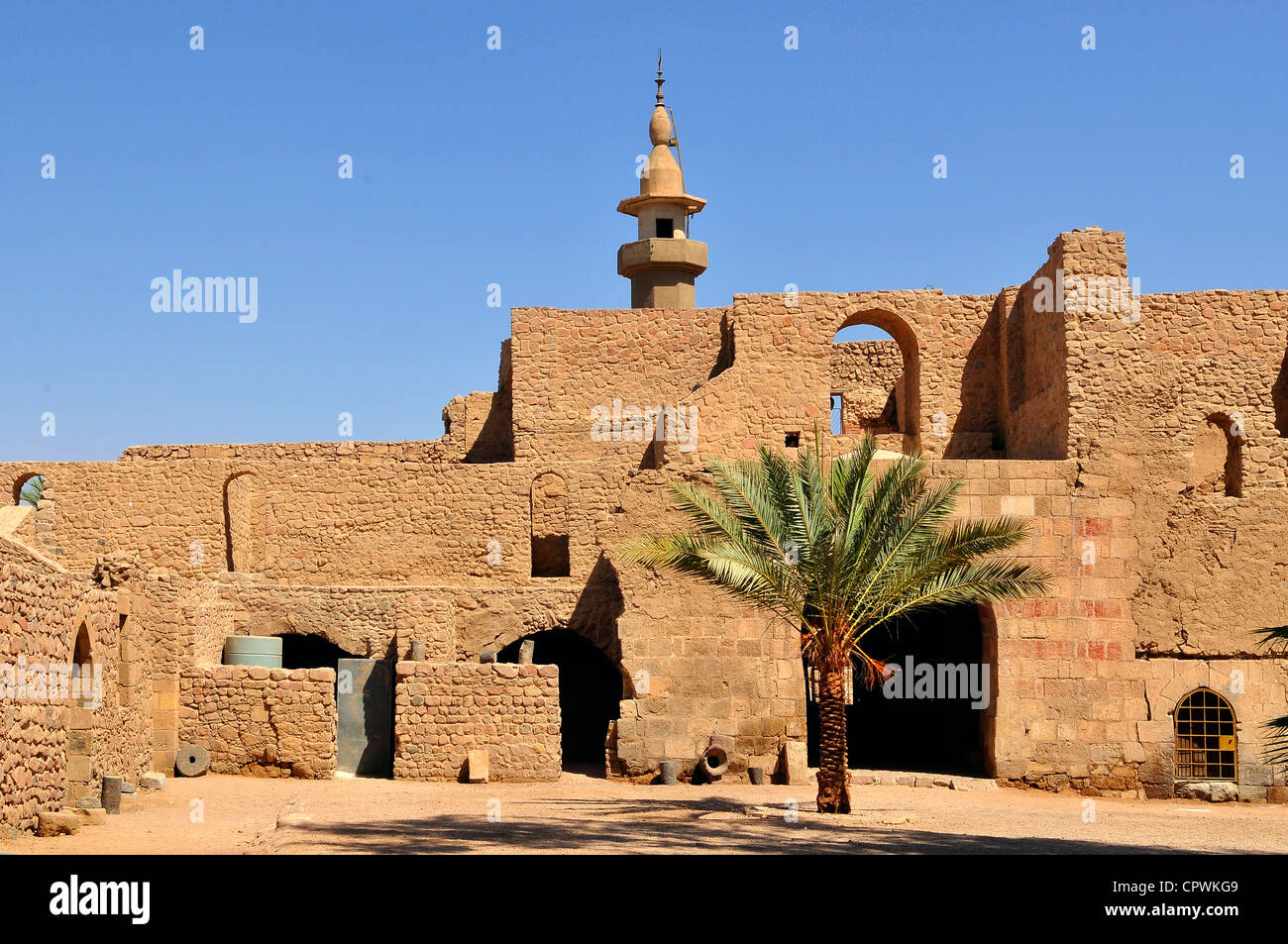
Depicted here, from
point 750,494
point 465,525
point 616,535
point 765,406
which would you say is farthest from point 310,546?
point 750,494

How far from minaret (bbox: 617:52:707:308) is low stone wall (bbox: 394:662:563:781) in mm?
13788

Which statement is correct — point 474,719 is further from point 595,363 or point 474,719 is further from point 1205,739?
point 1205,739

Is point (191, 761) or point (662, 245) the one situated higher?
point (662, 245)

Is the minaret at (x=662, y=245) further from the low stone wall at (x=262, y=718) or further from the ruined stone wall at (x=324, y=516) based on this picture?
the low stone wall at (x=262, y=718)

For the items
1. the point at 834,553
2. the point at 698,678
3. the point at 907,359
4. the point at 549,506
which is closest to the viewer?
the point at 834,553

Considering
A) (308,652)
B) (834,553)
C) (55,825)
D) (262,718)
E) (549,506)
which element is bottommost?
(55,825)

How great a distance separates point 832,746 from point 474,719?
17.1 feet

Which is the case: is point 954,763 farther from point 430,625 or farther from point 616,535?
point 430,625

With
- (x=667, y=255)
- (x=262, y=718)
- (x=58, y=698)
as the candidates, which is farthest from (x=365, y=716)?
(x=667, y=255)

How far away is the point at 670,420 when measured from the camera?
21656 millimetres

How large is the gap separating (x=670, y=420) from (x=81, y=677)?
30.4ft

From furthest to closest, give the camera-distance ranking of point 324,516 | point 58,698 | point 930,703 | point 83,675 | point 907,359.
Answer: point 930,703 → point 907,359 → point 324,516 → point 83,675 → point 58,698

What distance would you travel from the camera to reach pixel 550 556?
82.5 feet

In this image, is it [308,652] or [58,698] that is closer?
[58,698]
